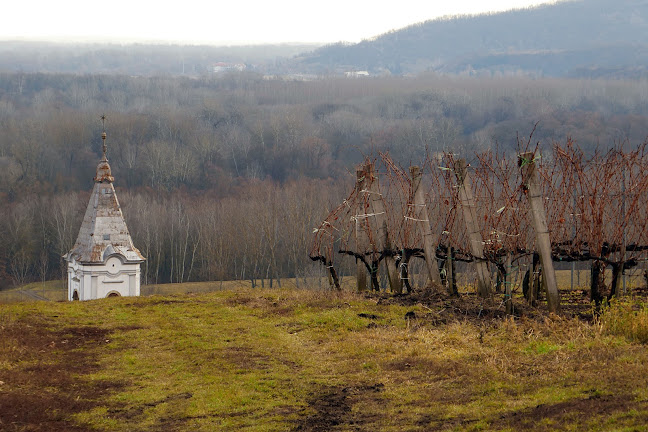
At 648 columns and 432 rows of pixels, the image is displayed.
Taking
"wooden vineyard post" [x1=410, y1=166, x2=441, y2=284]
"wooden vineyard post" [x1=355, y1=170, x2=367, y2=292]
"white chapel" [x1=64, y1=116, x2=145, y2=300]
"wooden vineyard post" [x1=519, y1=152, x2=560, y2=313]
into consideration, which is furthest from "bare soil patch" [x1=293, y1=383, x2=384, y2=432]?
"white chapel" [x1=64, y1=116, x2=145, y2=300]

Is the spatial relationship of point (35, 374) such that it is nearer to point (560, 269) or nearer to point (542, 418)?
point (542, 418)

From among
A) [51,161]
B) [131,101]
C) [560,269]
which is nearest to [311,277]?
[560,269]

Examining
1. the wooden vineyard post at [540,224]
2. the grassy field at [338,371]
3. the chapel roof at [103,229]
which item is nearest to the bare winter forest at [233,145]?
the wooden vineyard post at [540,224]

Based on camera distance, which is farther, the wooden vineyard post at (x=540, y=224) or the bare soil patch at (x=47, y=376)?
the wooden vineyard post at (x=540, y=224)

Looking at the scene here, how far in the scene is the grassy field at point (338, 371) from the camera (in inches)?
362

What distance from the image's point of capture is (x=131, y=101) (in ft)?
547

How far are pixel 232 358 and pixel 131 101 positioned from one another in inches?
6286

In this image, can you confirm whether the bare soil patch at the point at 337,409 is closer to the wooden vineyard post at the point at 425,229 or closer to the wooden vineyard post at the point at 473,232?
the wooden vineyard post at the point at 473,232

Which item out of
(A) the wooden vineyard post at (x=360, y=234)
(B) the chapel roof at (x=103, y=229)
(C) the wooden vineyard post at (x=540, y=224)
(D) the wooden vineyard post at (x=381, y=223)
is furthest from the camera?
(B) the chapel roof at (x=103, y=229)

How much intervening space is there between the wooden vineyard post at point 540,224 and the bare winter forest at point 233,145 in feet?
23.4

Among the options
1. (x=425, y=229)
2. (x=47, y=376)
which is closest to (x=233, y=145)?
(x=425, y=229)

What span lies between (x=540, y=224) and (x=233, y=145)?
111510mm

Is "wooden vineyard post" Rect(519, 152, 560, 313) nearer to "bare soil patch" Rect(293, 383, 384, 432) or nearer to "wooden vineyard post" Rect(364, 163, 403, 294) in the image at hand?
"bare soil patch" Rect(293, 383, 384, 432)

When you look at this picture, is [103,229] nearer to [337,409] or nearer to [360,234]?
[360,234]
